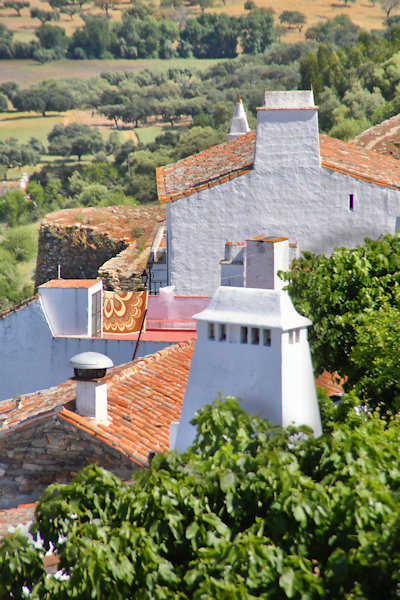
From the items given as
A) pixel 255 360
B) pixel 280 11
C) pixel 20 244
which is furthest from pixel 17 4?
pixel 255 360

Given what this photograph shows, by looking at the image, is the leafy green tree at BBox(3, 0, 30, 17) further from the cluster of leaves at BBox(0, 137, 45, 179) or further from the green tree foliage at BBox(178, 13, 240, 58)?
the cluster of leaves at BBox(0, 137, 45, 179)

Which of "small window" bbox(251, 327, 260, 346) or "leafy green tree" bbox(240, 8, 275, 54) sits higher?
"leafy green tree" bbox(240, 8, 275, 54)

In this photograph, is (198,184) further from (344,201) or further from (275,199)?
(344,201)

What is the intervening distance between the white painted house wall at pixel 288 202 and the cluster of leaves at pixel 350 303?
635 centimetres

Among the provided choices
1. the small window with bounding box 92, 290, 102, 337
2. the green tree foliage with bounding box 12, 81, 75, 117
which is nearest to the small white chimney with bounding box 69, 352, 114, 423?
the small window with bounding box 92, 290, 102, 337

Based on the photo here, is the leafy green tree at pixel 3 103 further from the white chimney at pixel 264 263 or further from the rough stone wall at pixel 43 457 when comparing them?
Result: the rough stone wall at pixel 43 457

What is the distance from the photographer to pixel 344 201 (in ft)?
63.7

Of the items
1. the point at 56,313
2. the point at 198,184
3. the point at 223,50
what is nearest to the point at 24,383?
the point at 56,313

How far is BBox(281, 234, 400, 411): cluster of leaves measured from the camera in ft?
36.5

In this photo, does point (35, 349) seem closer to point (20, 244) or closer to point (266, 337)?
point (266, 337)

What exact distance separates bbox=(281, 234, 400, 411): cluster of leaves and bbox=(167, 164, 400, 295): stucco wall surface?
250 inches

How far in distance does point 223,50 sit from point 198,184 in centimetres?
11937

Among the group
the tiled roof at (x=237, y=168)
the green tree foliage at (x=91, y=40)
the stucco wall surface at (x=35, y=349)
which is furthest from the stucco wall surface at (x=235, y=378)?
the green tree foliage at (x=91, y=40)

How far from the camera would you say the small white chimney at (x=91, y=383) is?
11.1m
